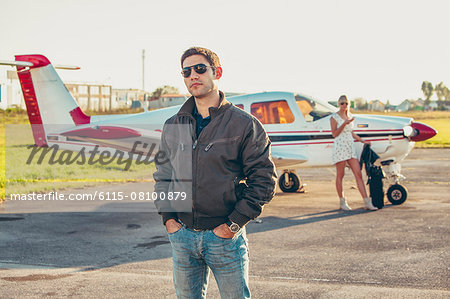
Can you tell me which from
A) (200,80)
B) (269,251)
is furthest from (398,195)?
(200,80)

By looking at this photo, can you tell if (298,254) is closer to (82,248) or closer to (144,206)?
(82,248)

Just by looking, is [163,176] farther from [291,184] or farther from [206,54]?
[291,184]

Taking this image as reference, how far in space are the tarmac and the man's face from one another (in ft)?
7.21

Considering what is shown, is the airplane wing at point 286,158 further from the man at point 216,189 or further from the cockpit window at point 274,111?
the man at point 216,189

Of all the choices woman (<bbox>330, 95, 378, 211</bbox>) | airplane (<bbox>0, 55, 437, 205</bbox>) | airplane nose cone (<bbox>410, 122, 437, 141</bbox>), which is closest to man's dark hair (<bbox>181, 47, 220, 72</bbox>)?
woman (<bbox>330, 95, 378, 211</bbox>)

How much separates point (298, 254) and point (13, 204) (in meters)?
5.98

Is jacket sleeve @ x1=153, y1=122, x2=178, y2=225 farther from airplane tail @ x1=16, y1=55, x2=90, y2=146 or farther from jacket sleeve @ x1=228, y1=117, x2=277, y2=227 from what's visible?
airplane tail @ x1=16, y1=55, x2=90, y2=146

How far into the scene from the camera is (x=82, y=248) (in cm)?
611

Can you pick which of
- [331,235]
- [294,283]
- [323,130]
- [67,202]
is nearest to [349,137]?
[323,130]

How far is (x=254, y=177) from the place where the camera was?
271cm

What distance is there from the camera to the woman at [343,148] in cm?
859

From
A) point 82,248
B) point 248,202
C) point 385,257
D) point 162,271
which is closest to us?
point 248,202

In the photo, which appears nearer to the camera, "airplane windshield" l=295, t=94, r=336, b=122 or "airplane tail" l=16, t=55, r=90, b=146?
"airplane windshield" l=295, t=94, r=336, b=122

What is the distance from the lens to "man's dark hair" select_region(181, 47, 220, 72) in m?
2.86
